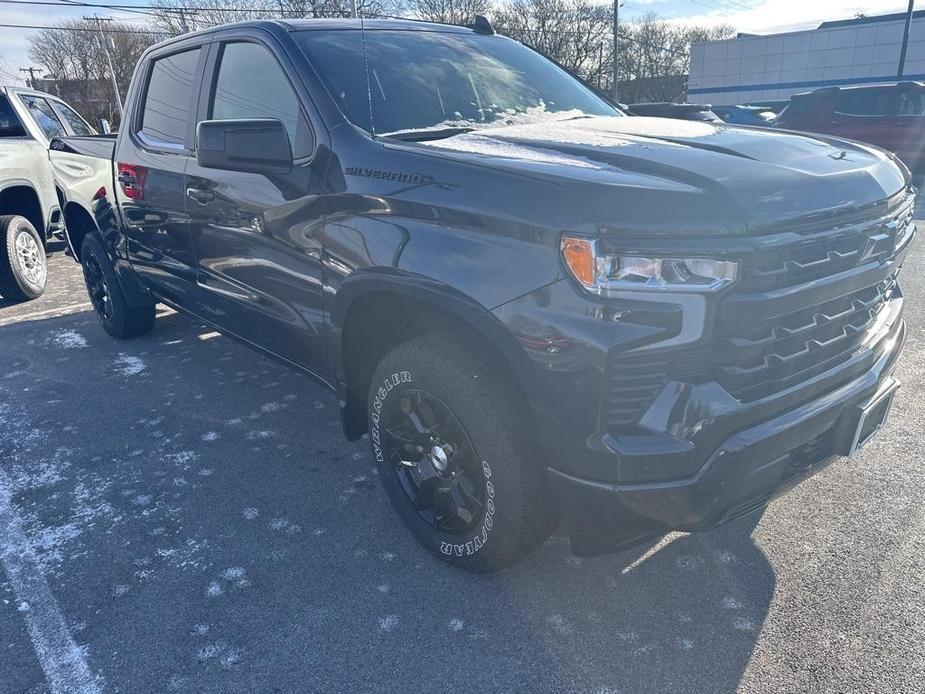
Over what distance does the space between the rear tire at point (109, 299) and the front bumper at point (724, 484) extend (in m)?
4.15

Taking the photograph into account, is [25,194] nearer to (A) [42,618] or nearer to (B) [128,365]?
(B) [128,365]

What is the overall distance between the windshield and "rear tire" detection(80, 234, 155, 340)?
2890 millimetres

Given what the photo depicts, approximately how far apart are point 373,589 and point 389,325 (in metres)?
1.01

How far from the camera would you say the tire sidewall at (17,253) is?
6395 mm

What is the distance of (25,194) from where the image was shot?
7.07m

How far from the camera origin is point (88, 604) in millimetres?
2482

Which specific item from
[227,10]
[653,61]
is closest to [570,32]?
[653,61]

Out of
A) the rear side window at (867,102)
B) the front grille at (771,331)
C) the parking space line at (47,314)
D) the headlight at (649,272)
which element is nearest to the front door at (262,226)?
the headlight at (649,272)

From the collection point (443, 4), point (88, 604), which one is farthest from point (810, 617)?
point (443, 4)

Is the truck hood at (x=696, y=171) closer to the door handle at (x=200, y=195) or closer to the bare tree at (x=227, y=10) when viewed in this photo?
the door handle at (x=200, y=195)

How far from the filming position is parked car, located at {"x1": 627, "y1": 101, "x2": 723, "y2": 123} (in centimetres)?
365

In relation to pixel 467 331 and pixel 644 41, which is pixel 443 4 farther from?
pixel 467 331

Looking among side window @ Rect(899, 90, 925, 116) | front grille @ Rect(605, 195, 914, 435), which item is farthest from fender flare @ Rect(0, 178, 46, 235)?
side window @ Rect(899, 90, 925, 116)

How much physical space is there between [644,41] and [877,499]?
55.1 metres
